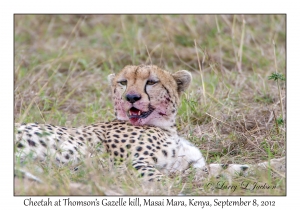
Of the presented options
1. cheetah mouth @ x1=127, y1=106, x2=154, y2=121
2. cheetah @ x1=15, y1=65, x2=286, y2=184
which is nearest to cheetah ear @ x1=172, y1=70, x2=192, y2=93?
cheetah @ x1=15, y1=65, x2=286, y2=184

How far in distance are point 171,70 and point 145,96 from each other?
8.29 feet

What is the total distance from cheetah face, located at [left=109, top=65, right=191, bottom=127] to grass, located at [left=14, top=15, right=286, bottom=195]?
1.44 feet

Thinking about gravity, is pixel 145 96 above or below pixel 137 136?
above

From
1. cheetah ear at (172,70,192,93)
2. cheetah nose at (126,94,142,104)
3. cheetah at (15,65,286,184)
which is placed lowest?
cheetah at (15,65,286,184)

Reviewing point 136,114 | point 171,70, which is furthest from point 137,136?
point 171,70

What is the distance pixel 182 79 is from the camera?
15.7 feet

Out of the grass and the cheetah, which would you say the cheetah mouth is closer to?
the cheetah

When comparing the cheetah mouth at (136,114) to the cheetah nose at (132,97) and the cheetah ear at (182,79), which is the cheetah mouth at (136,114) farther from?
the cheetah ear at (182,79)

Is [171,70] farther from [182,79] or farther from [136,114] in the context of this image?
[136,114]

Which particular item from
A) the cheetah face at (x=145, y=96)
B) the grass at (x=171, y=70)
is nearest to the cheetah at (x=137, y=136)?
the cheetah face at (x=145, y=96)

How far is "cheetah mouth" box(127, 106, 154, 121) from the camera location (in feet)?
14.7

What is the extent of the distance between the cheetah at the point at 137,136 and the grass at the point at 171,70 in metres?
0.16

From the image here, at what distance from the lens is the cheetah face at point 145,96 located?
14.6 ft
